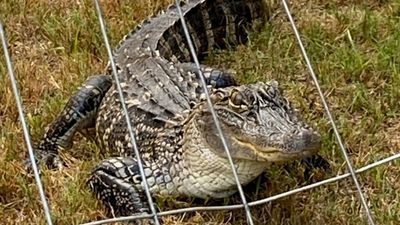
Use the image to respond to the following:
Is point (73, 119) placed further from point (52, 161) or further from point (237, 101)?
point (237, 101)

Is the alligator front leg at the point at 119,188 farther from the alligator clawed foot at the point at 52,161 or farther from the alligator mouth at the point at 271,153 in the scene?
the alligator mouth at the point at 271,153

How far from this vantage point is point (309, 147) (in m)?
3.12

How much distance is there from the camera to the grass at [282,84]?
351cm

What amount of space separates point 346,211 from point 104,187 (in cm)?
81

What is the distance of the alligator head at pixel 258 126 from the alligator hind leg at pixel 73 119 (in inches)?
27.8

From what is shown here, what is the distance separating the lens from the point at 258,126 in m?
3.25

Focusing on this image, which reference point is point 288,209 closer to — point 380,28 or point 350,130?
point 350,130

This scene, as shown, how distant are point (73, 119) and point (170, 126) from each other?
0.48m

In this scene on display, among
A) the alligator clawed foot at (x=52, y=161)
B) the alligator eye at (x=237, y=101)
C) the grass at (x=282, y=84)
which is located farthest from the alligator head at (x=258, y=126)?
the alligator clawed foot at (x=52, y=161)

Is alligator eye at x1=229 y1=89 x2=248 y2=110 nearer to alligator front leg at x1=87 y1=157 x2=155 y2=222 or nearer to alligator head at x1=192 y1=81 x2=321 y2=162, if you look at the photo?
alligator head at x1=192 y1=81 x2=321 y2=162

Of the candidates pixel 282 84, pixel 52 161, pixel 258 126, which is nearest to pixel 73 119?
pixel 52 161

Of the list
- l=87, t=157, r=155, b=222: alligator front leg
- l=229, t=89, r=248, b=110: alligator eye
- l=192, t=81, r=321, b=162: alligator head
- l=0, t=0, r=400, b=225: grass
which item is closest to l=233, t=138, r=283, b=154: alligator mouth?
l=192, t=81, r=321, b=162: alligator head

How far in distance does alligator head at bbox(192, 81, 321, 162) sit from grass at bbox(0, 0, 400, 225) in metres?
0.30

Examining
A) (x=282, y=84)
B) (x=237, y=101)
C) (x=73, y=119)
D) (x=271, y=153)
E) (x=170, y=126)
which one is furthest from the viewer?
(x=282, y=84)
